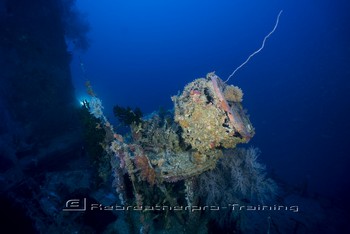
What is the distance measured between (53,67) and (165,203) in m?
9.08

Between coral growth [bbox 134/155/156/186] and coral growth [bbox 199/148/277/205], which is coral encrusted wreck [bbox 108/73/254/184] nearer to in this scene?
coral growth [bbox 134/155/156/186]

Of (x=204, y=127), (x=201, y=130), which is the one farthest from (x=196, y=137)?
(x=204, y=127)

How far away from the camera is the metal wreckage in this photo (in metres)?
4.91

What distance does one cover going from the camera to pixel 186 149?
19.8 ft

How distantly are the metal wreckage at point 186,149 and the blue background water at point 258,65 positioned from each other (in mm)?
11480

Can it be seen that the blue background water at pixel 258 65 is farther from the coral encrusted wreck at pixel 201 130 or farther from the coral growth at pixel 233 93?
the coral encrusted wreck at pixel 201 130

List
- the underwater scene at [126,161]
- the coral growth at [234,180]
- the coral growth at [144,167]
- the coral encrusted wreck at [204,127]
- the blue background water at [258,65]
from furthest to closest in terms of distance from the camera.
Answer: the blue background water at [258,65]
the coral growth at [234,180]
the underwater scene at [126,161]
the coral growth at [144,167]
the coral encrusted wreck at [204,127]

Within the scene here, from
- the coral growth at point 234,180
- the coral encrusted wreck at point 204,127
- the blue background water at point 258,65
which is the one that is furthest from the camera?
the blue background water at point 258,65

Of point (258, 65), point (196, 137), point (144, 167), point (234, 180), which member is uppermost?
point (258, 65)

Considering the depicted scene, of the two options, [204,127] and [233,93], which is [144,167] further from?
[233,93]

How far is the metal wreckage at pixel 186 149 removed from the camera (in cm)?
491

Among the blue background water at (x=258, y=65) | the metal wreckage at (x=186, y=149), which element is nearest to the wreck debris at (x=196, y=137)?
the metal wreckage at (x=186, y=149)

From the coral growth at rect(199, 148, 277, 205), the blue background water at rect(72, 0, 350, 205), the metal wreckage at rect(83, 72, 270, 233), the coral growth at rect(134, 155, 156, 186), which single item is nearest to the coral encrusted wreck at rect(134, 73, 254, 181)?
the metal wreckage at rect(83, 72, 270, 233)

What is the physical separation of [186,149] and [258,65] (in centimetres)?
8916
